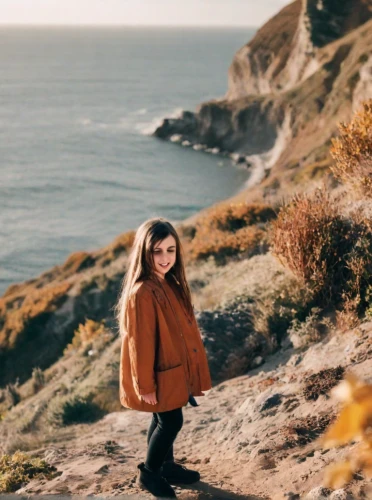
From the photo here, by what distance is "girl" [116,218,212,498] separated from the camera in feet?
12.7

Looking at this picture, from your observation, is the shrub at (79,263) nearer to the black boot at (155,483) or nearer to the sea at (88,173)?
the sea at (88,173)

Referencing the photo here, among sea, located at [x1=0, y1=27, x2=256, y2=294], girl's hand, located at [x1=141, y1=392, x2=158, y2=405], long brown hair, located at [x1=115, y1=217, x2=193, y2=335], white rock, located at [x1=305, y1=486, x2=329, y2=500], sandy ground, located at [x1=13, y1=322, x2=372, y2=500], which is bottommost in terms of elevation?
sea, located at [x1=0, y1=27, x2=256, y2=294]

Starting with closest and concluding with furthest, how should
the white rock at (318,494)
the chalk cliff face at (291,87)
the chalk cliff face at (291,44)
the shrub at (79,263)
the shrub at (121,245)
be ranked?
the white rock at (318,494) < the shrub at (121,245) < the shrub at (79,263) < the chalk cliff face at (291,87) < the chalk cliff face at (291,44)

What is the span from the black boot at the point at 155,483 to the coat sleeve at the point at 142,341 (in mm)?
729

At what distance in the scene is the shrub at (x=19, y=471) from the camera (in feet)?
16.8

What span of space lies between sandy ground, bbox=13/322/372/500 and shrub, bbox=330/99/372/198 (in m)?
2.31

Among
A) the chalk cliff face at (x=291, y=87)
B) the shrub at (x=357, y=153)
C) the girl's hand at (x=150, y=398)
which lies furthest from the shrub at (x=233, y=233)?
the chalk cliff face at (x=291, y=87)

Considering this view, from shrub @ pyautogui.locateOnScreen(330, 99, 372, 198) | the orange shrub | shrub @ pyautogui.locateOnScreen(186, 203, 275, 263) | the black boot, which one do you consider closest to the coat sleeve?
the black boot

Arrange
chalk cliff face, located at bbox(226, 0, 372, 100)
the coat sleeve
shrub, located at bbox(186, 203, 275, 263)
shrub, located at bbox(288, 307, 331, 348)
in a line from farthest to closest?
1. chalk cliff face, located at bbox(226, 0, 372, 100)
2. shrub, located at bbox(186, 203, 275, 263)
3. shrub, located at bbox(288, 307, 331, 348)
4. the coat sleeve

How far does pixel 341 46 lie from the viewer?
48.0 meters

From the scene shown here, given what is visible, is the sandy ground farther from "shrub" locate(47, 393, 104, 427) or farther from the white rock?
"shrub" locate(47, 393, 104, 427)

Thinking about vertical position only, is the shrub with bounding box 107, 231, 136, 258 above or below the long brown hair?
below

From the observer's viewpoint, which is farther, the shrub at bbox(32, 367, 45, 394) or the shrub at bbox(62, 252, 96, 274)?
the shrub at bbox(62, 252, 96, 274)

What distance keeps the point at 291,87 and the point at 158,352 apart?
5429 centimetres
